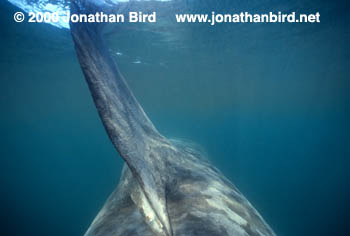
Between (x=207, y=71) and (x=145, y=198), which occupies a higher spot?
(x=207, y=71)

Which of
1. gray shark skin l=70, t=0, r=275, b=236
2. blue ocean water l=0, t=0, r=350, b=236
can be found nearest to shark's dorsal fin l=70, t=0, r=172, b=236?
gray shark skin l=70, t=0, r=275, b=236

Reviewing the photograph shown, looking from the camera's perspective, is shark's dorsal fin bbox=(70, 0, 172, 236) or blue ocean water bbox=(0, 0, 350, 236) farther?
blue ocean water bbox=(0, 0, 350, 236)

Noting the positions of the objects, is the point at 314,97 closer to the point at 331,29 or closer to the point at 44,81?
the point at 331,29

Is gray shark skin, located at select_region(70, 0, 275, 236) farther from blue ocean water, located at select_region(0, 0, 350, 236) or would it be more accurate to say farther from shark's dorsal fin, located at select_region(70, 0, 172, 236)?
blue ocean water, located at select_region(0, 0, 350, 236)

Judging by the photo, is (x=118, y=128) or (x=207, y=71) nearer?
(x=118, y=128)

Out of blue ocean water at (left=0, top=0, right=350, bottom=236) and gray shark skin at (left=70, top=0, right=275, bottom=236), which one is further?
blue ocean water at (left=0, top=0, right=350, bottom=236)

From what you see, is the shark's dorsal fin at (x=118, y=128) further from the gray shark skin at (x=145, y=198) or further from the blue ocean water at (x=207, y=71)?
the blue ocean water at (x=207, y=71)

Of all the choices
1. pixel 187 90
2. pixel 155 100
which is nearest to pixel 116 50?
pixel 187 90

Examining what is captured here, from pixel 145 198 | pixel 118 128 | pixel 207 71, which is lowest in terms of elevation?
pixel 145 198

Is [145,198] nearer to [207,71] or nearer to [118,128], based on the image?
[118,128]

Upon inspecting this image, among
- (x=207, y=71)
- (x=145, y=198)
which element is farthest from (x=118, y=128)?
(x=207, y=71)

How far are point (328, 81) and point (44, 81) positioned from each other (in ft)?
147

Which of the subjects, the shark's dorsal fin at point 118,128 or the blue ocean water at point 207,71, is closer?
the shark's dorsal fin at point 118,128

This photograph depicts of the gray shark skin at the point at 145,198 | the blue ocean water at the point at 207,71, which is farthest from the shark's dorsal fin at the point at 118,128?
the blue ocean water at the point at 207,71
